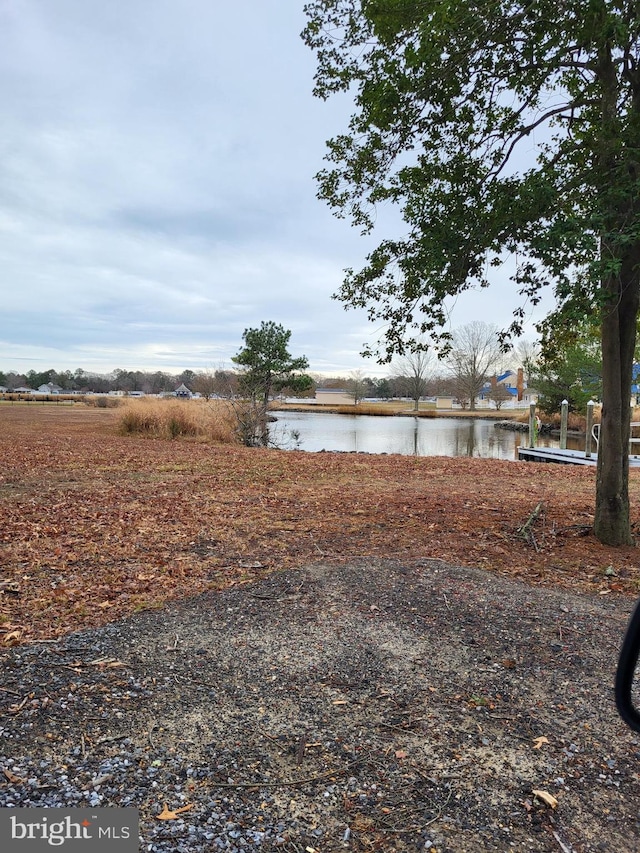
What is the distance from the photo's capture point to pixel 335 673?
2455mm

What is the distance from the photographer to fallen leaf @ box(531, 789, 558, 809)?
1.65 m

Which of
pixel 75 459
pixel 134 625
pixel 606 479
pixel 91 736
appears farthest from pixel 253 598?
pixel 75 459

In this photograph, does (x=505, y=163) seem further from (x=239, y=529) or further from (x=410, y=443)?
(x=410, y=443)

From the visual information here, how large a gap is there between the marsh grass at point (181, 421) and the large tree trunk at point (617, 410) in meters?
12.3

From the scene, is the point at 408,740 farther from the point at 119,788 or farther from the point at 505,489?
the point at 505,489

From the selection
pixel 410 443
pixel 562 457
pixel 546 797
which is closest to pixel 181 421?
pixel 410 443

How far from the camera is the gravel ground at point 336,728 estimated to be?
5.20 ft

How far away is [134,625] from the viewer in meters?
2.93

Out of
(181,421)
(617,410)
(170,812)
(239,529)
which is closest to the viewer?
(170,812)

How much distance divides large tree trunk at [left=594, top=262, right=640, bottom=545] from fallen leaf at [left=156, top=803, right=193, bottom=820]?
410 cm

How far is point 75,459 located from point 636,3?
9849mm

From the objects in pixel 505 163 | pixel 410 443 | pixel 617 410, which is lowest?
pixel 410 443

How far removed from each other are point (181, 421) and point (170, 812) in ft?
49.1

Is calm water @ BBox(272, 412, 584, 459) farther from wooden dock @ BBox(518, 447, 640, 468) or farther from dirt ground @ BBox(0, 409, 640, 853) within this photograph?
dirt ground @ BBox(0, 409, 640, 853)
